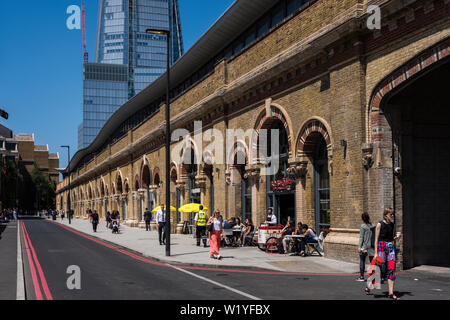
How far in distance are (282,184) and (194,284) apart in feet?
29.0

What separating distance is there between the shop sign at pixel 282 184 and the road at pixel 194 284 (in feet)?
18.2

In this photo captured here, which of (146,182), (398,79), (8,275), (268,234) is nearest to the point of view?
(8,275)

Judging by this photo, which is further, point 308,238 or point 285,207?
point 285,207

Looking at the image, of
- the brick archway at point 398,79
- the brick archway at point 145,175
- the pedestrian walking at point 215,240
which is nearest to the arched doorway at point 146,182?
the brick archway at point 145,175

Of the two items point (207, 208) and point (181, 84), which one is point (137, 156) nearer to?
point (181, 84)

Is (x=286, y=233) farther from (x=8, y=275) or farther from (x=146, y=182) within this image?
(x=146, y=182)

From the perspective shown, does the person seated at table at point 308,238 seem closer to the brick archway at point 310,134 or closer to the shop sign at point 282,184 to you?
the shop sign at point 282,184

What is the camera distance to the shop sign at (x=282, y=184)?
19375 millimetres

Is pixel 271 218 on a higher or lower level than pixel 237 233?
higher

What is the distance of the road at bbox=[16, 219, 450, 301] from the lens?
10.1 m

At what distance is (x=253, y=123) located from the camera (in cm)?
2202

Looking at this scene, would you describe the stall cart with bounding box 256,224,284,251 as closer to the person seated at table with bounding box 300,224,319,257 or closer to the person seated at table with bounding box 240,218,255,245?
the person seated at table with bounding box 300,224,319,257

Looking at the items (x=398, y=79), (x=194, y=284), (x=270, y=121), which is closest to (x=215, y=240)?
(x=194, y=284)

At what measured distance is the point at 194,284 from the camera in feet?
39.0
